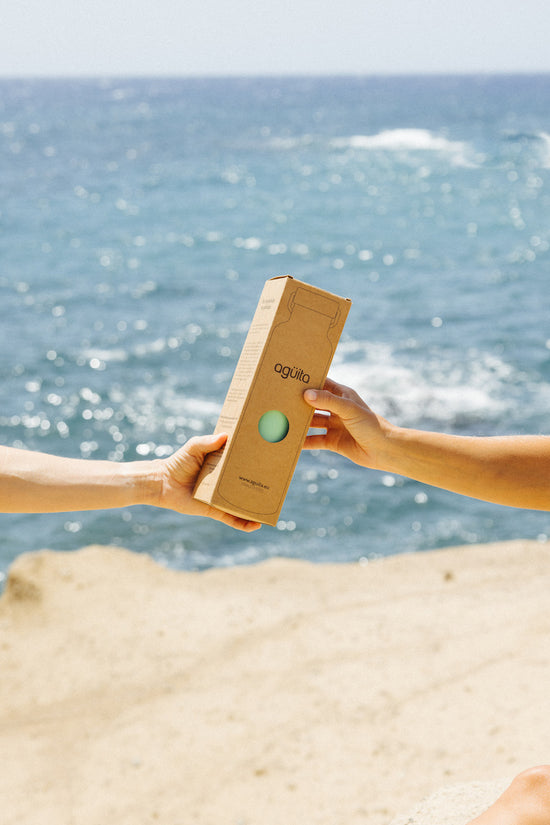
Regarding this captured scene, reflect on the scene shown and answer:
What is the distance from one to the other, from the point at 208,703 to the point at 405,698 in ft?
3.66

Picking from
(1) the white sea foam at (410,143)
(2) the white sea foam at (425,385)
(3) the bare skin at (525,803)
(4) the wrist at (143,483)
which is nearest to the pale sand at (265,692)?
(3) the bare skin at (525,803)

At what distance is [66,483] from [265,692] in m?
2.38

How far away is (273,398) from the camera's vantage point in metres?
2.53

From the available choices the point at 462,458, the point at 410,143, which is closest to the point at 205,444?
the point at 462,458

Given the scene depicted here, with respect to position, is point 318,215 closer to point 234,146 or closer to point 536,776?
point 234,146

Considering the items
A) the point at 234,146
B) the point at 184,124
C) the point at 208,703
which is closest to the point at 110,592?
the point at 208,703

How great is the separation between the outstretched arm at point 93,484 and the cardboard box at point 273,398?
180mm

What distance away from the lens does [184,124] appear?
201ft

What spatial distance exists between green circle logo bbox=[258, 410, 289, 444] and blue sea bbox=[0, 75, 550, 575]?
16.5 ft

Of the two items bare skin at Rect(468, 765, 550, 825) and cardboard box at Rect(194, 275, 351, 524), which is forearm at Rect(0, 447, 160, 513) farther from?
bare skin at Rect(468, 765, 550, 825)

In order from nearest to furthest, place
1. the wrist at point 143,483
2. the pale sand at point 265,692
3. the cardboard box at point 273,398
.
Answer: the cardboard box at point 273,398
the wrist at point 143,483
the pale sand at point 265,692

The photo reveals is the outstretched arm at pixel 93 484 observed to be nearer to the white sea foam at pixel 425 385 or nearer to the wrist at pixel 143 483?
the wrist at pixel 143 483

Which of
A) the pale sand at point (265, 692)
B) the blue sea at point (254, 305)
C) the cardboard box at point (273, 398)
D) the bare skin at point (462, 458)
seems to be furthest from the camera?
the blue sea at point (254, 305)

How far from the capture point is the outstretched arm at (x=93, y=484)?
2.77 meters
